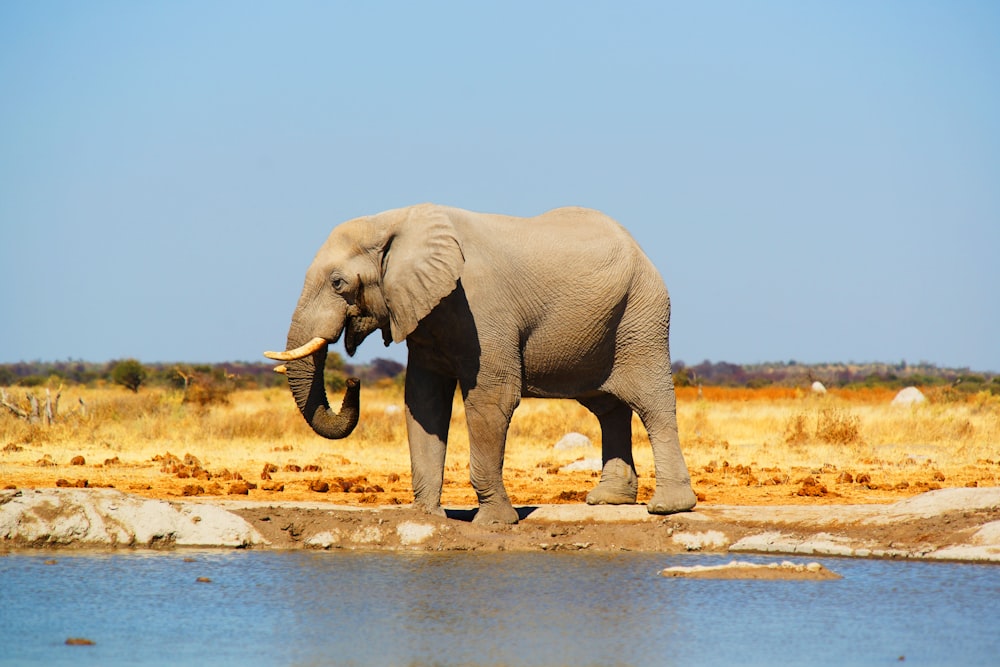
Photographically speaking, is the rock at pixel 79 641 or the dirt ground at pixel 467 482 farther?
the dirt ground at pixel 467 482

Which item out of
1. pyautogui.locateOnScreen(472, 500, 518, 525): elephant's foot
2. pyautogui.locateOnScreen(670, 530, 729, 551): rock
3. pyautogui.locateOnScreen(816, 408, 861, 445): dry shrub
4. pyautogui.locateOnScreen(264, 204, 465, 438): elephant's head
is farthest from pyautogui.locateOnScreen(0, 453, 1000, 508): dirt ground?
pyautogui.locateOnScreen(816, 408, 861, 445): dry shrub

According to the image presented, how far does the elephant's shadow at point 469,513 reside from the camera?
12984 mm

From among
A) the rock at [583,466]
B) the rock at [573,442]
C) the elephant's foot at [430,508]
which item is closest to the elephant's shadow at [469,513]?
the elephant's foot at [430,508]

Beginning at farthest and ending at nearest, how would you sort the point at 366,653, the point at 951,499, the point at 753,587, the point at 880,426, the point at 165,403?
1. the point at 165,403
2. the point at 880,426
3. the point at 951,499
4. the point at 753,587
5. the point at 366,653

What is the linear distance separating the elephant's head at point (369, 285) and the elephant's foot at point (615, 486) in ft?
9.16

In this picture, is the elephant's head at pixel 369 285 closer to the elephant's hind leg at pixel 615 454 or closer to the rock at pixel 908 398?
the elephant's hind leg at pixel 615 454

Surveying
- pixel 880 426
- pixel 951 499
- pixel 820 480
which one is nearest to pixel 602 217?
pixel 951 499

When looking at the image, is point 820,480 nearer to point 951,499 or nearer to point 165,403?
point 951,499

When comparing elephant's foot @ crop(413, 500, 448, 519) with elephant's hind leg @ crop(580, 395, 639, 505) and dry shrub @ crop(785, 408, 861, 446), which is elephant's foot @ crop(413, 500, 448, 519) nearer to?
elephant's hind leg @ crop(580, 395, 639, 505)

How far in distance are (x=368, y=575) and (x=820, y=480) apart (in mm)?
8052

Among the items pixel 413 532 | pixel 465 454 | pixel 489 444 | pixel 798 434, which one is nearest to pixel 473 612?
pixel 413 532

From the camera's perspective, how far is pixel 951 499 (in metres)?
12.4

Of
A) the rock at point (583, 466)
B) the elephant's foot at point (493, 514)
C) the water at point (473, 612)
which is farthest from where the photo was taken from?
the rock at point (583, 466)

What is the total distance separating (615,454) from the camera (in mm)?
13828
